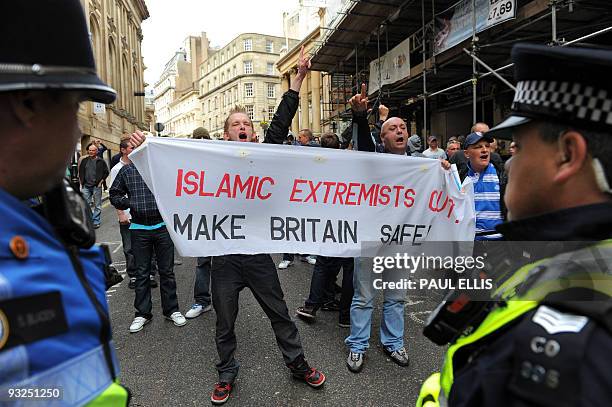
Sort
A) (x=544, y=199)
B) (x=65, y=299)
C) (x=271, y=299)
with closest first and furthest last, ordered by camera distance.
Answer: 1. (x=65, y=299)
2. (x=544, y=199)
3. (x=271, y=299)

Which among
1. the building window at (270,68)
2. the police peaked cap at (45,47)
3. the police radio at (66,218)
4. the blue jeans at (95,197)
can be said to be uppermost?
the building window at (270,68)

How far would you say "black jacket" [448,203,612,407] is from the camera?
0.72m

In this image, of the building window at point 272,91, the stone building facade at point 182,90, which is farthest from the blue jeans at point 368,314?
the stone building facade at point 182,90

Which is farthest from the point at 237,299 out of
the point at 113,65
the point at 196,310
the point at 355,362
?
the point at 113,65

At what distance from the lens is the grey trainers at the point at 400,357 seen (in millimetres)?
3504

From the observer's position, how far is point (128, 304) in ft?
17.6

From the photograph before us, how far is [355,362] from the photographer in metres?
3.45

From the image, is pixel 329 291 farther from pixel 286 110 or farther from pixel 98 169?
pixel 98 169

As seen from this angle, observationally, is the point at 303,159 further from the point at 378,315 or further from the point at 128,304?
the point at 128,304

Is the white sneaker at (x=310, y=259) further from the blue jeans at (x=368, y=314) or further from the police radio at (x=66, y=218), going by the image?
the police radio at (x=66, y=218)

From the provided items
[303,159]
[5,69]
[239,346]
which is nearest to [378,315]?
[239,346]

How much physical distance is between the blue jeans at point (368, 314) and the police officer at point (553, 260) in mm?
2528

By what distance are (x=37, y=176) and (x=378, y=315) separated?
4.26m

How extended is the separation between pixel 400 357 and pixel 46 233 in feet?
10.5
